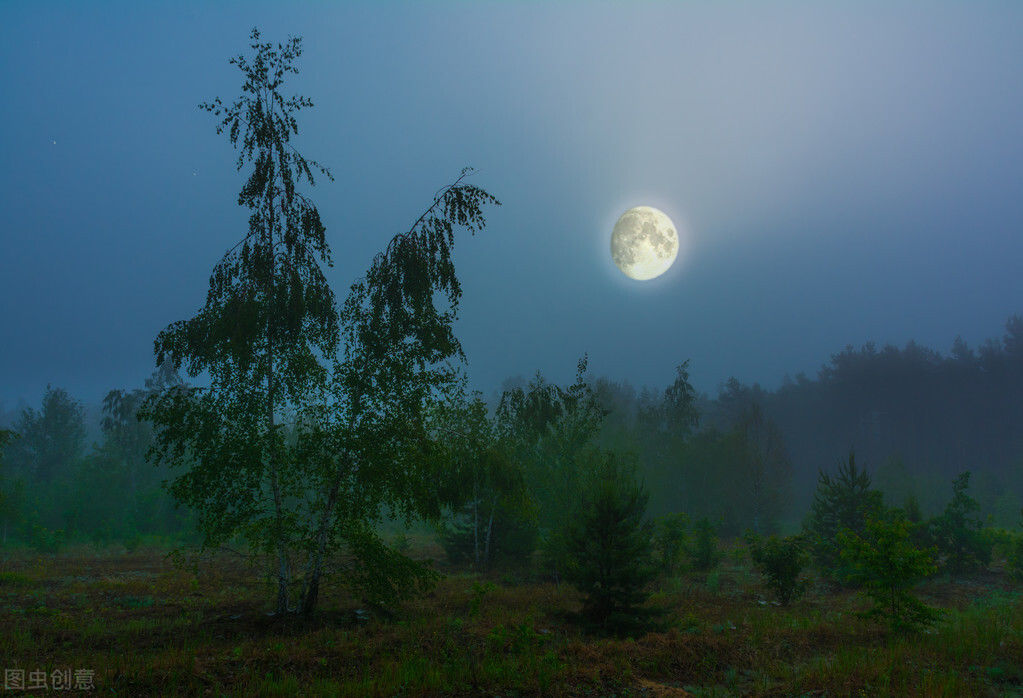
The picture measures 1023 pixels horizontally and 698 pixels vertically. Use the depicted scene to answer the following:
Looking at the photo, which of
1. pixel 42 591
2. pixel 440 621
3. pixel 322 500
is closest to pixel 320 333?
pixel 322 500

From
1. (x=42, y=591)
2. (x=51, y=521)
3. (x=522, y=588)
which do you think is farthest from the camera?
(x=51, y=521)

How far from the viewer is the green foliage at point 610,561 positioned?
1478 centimetres

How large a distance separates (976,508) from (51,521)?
67053 millimetres

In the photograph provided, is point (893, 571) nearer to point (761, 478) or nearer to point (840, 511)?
point (840, 511)

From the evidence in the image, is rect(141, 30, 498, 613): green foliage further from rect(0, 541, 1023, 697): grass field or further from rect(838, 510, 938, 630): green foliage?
rect(838, 510, 938, 630): green foliage

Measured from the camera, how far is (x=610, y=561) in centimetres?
1477

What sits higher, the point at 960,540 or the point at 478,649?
the point at 478,649

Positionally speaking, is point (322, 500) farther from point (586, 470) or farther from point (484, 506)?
point (586, 470)

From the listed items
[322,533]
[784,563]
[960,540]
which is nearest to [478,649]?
[322,533]

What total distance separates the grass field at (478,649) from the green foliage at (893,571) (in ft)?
1.84

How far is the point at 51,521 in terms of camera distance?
50.7m

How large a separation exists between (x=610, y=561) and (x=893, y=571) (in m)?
6.48

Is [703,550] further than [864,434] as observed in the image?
No

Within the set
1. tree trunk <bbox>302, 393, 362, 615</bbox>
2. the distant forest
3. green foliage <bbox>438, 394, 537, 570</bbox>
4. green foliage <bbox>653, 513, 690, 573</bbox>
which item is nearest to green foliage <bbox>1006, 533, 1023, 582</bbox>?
the distant forest
